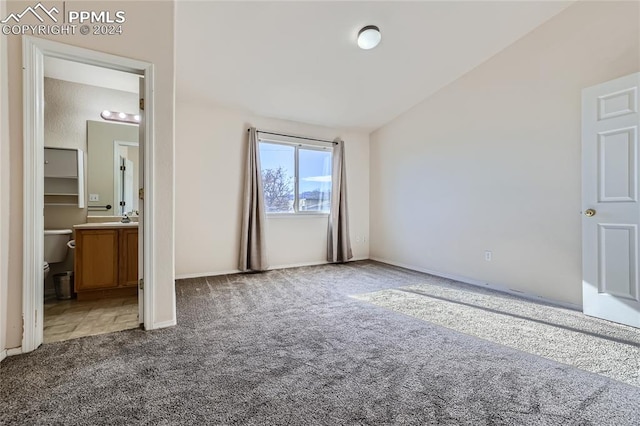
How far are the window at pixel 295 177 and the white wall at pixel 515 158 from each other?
136cm

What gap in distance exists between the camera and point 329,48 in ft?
10.5

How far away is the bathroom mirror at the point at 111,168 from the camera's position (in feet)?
11.4

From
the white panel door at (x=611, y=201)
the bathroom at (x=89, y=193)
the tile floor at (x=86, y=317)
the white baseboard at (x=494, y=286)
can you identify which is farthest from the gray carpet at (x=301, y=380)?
the white baseboard at (x=494, y=286)

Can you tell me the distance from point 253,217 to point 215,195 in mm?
608

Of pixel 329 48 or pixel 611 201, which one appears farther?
pixel 329 48

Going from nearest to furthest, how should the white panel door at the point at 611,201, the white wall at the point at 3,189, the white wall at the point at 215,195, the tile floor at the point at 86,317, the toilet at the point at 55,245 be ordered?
the white wall at the point at 3,189, the tile floor at the point at 86,317, the white panel door at the point at 611,201, the toilet at the point at 55,245, the white wall at the point at 215,195

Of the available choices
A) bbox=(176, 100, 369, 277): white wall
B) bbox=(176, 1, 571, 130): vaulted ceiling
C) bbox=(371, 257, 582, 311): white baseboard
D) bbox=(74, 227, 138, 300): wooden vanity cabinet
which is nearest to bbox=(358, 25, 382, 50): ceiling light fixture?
bbox=(176, 1, 571, 130): vaulted ceiling

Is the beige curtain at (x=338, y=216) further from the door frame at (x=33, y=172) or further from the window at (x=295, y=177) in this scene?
the door frame at (x=33, y=172)

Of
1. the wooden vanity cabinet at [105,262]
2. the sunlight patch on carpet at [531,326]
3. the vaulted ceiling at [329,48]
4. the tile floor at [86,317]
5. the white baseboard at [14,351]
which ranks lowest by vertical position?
the tile floor at [86,317]

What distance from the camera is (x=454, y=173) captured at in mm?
3928

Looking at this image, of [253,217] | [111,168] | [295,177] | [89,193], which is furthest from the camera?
[295,177]

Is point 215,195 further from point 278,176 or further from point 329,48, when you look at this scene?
point 329,48

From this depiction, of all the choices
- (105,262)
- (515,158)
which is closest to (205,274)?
(105,262)

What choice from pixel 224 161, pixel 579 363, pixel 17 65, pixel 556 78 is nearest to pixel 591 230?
pixel 579 363
